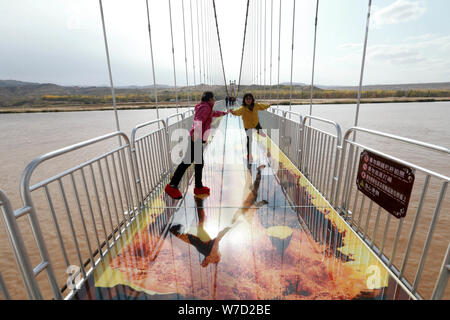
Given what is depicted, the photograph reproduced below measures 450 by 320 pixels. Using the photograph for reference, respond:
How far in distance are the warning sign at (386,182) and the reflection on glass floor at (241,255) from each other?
0.55 meters

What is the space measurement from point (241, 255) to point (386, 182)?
152 centimetres

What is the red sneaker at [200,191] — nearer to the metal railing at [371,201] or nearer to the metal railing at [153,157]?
the metal railing at [153,157]

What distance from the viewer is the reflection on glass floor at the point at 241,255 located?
192 cm

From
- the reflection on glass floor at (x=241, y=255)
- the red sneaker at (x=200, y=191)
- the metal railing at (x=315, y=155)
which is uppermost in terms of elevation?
the metal railing at (x=315, y=155)

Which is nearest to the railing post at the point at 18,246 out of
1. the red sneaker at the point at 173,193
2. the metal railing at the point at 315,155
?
the red sneaker at the point at 173,193

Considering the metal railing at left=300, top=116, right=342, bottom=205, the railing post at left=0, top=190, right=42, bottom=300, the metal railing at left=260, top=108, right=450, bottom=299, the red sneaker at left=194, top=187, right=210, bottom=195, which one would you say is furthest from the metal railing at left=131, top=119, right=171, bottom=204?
the metal railing at left=300, top=116, right=342, bottom=205

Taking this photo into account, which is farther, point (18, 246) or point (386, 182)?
point (386, 182)

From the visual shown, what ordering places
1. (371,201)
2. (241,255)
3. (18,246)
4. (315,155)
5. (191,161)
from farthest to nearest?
(315,155) → (191,161) → (371,201) → (241,255) → (18,246)

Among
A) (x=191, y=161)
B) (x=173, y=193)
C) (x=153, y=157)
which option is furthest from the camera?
(x=153, y=157)

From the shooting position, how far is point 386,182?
214 centimetres

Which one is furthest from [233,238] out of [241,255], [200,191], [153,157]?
[153,157]

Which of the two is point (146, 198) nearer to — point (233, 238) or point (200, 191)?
point (200, 191)

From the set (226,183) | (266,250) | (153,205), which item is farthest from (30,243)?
(266,250)

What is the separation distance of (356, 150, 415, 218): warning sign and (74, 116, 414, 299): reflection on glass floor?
1.82 ft
